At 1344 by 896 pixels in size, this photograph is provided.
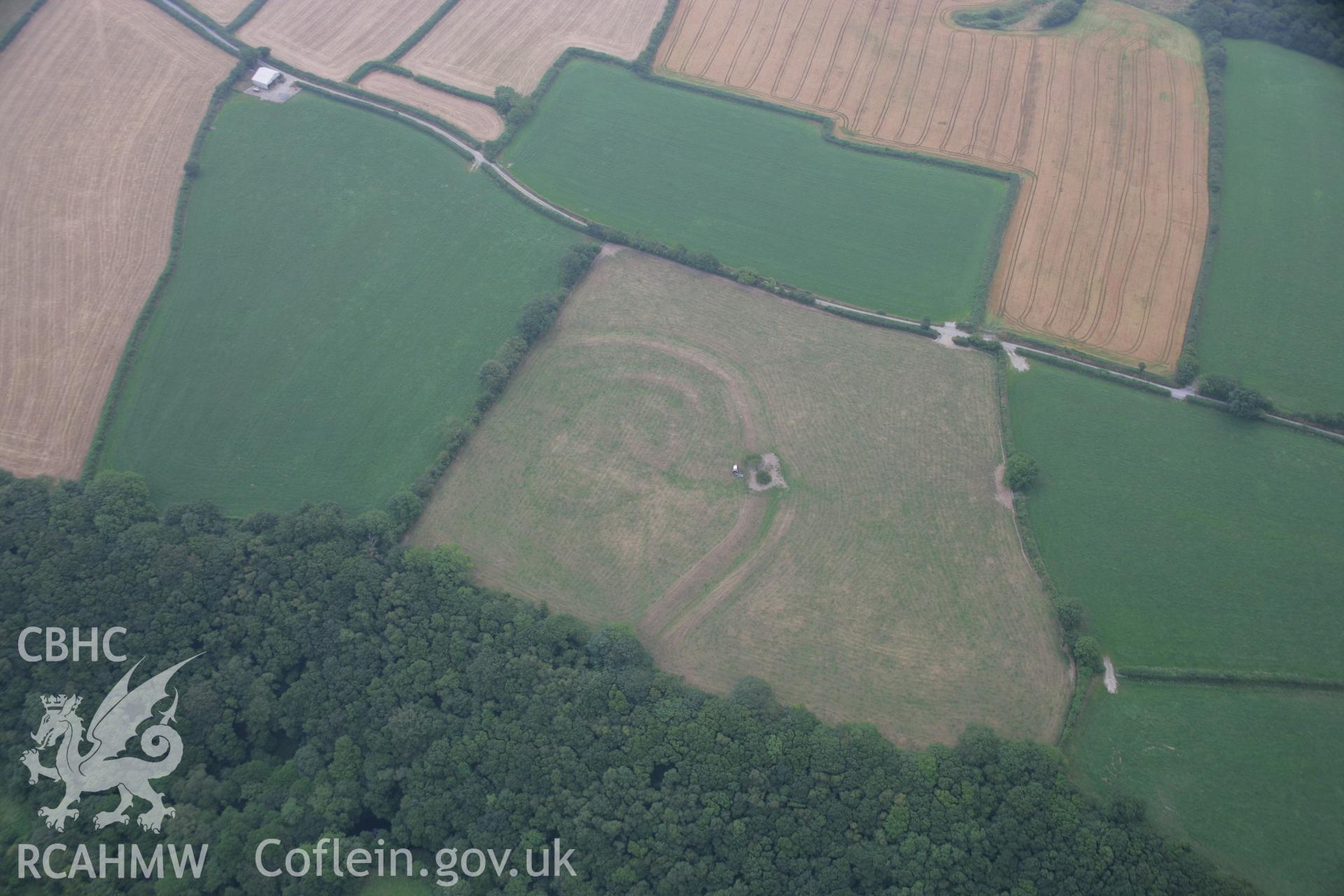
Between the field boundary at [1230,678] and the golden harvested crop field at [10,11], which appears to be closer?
the field boundary at [1230,678]

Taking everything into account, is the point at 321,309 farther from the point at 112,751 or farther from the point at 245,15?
the point at 245,15

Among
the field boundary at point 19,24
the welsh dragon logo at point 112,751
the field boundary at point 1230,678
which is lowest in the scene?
the welsh dragon logo at point 112,751

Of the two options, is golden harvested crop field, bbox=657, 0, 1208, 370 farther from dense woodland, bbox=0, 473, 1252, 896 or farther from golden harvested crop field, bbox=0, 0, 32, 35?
golden harvested crop field, bbox=0, 0, 32, 35

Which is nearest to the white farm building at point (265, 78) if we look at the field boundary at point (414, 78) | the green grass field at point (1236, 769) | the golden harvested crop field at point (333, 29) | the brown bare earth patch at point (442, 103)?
the golden harvested crop field at point (333, 29)

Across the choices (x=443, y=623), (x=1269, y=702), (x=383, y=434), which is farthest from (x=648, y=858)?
(x=1269, y=702)

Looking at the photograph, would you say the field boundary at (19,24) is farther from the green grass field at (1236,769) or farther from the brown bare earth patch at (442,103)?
the green grass field at (1236,769)

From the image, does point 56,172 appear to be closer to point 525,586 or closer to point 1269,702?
point 525,586

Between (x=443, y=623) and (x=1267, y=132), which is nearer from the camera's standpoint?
(x=443, y=623)

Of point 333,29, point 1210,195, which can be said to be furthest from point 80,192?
point 1210,195
